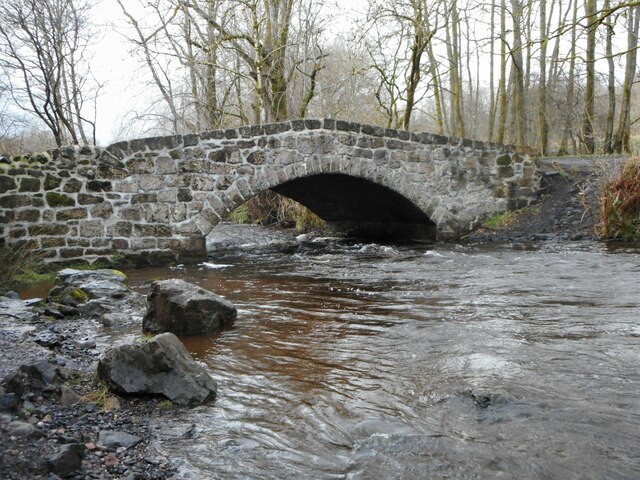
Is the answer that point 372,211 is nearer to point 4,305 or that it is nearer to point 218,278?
point 218,278

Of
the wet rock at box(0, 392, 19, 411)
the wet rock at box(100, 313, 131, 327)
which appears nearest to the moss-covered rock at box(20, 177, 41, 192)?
the wet rock at box(100, 313, 131, 327)

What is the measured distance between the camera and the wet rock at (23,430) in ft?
6.11

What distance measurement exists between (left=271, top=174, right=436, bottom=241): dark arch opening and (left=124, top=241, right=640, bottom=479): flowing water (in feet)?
15.0

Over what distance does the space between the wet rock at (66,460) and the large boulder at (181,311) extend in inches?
82.1

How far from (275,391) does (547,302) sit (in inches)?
110

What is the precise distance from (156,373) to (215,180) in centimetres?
583

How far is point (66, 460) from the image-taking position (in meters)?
1.79

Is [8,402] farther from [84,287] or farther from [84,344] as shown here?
[84,287]

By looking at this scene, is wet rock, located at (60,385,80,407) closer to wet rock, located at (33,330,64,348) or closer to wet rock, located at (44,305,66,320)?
wet rock, located at (33,330,64,348)

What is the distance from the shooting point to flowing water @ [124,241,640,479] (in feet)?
6.78

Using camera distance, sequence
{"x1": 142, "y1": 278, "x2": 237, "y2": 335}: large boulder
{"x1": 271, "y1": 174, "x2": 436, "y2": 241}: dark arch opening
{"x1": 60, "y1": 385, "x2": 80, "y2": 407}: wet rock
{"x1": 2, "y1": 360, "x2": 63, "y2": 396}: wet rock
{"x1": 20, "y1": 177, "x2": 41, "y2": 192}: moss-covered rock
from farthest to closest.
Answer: {"x1": 271, "y1": 174, "x2": 436, "y2": 241}: dark arch opening
{"x1": 20, "y1": 177, "x2": 41, "y2": 192}: moss-covered rock
{"x1": 142, "y1": 278, "x2": 237, "y2": 335}: large boulder
{"x1": 60, "y1": 385, "x2": 80, "y2": 407}: wet rock
{"x1": 2, "y1": 360, "x2": 63, "y2": 396}: wet rock

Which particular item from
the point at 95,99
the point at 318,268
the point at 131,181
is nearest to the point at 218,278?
the point at 318,268

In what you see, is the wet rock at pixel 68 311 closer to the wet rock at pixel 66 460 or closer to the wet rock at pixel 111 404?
the wet rock at pixel 111 404

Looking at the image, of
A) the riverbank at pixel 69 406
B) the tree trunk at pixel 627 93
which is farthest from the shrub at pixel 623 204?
the riverbank at pixel 69 406
